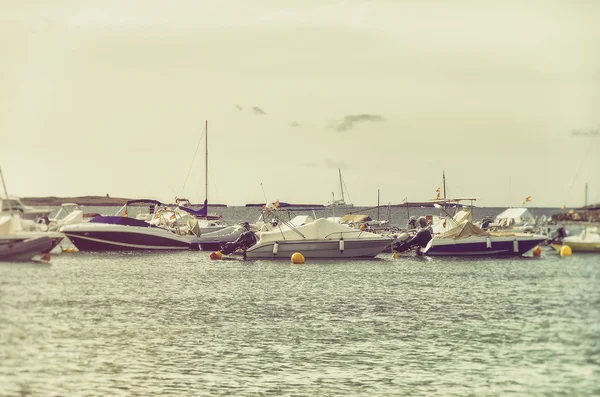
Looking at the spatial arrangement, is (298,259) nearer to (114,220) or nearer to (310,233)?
(310,233)

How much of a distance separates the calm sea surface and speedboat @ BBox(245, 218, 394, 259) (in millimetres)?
5351

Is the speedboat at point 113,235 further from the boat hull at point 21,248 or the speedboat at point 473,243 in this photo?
the boat hull at point 21,248

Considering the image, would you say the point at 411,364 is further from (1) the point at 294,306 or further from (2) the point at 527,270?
(2) the point at 527,270

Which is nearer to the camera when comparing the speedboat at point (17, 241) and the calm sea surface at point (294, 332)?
the speedboat at point (17, 241)

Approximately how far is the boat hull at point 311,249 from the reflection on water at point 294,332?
208 inches

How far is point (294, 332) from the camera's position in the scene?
103ft

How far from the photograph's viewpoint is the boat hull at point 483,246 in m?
64.6

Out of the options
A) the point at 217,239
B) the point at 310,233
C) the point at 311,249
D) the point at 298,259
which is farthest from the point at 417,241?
the point at 217,239

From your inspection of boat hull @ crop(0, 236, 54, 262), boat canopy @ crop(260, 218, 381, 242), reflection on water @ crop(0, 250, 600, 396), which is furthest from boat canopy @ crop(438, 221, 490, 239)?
boat hull @ crop(0, 236, 54, 262)

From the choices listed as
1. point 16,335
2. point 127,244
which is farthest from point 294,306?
point 127,244

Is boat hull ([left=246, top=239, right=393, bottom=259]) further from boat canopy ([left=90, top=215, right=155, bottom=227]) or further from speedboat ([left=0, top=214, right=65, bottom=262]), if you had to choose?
speedboat ([left=0, top=214, right=65, bottom=262])

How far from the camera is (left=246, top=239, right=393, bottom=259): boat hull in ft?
193

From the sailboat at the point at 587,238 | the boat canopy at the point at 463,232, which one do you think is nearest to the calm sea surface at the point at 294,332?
the sailboat at the point at 587,238

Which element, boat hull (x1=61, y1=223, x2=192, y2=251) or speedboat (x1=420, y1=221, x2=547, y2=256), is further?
speedboat (x1=420, y1=221, x2=547, y2=256)
